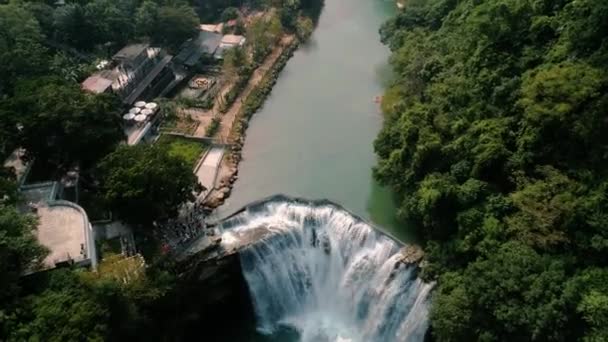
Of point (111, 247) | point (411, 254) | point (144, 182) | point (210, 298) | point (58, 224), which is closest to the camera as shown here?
point (58, 224)

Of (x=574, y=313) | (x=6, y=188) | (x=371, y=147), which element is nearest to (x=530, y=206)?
(x=574, y=313)

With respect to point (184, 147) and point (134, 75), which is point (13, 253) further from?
point (134, 75)

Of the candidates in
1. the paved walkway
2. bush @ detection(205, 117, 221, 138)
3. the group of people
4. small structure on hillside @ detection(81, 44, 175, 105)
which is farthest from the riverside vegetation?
bush @ detection(205, 117, 221, 138)

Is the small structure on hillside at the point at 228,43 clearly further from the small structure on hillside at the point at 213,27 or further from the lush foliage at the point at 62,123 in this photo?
the lush foliage at the point at 62,123

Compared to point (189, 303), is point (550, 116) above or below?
above

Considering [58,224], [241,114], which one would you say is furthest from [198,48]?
[58,224]

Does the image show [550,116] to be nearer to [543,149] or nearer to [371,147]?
[543,149]
